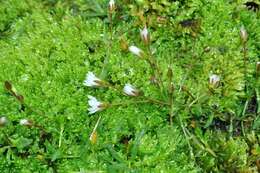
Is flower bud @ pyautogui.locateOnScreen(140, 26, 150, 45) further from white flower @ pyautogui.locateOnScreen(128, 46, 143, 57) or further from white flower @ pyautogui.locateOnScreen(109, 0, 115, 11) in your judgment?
white flower @ pyautogui.locateOnScreen(109, 0, 115, 11)

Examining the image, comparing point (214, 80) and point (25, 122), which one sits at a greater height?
point (214, 80)

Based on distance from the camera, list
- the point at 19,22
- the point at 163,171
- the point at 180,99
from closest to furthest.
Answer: the point at 163,171 → the point at 180,99 → the point at 19,22

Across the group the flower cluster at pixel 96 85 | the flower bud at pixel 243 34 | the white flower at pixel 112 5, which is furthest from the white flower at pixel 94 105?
the flower bud at pixel 243 34

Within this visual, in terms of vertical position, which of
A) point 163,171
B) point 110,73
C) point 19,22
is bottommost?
point 163,171

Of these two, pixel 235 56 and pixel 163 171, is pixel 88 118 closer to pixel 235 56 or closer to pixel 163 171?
pixel 163 171

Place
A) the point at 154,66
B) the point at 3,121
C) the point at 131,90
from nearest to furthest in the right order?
1. the point at 3,121
2. the point at 131,90
3. the point at 154,66

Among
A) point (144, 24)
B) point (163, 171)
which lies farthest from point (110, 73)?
point (163, 171)

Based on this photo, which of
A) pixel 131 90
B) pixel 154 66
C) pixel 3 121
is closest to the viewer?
pixel 3 121

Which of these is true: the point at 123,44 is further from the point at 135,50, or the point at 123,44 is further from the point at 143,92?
the point at 143,92

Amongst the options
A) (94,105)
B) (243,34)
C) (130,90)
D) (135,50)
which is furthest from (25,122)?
(243,34)
